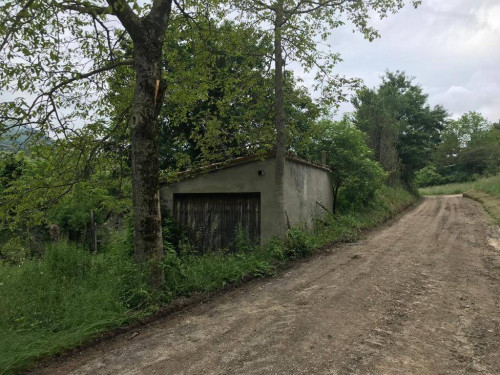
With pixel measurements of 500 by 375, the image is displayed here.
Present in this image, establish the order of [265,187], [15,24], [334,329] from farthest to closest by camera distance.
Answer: [265,187]
[15,24]
[334,329]

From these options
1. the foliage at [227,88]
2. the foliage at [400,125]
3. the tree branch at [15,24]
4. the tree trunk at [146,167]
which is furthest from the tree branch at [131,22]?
the foliage at [400,125]

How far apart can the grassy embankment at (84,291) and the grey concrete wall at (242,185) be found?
103 centimetres

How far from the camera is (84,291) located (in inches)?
234

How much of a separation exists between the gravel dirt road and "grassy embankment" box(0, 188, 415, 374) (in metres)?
0.35

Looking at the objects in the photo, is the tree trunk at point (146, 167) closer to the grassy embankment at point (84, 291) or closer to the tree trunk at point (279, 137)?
the grassy embankment at point (84, 291)

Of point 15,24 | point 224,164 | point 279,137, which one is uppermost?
point 15,24

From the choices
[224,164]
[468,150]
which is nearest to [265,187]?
[224,164]

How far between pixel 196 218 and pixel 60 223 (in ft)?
30.2

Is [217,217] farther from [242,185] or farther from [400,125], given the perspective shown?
[400,125]

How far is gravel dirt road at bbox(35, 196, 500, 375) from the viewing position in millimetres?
3625

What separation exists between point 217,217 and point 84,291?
540 cm

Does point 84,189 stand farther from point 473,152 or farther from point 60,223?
point 473,152

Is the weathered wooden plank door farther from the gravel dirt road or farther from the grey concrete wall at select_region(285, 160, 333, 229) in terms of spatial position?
the gravel dirt road

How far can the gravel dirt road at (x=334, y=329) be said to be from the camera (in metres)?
3.62
